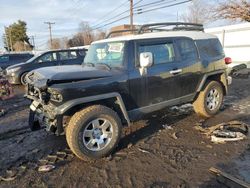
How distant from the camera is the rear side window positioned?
5.98 meters

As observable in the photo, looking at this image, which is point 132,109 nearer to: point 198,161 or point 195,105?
point 198,161

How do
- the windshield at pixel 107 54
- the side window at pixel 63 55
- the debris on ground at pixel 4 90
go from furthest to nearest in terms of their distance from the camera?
the side window at pixel 63 55 < the debris on ground at pixel 4 90 < the windshield at pixel 107 54

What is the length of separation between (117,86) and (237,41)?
12.9 m

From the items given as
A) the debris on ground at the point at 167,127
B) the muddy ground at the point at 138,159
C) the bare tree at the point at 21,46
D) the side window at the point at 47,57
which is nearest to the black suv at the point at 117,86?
the muddy ground at the point at 138,159

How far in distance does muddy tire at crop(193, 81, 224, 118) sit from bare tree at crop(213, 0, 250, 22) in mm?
18064

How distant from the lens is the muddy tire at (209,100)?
6176 millimetres

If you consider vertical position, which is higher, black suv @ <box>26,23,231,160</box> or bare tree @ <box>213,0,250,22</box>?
Answer: bare tree @ <box>213,0,250,22</box>

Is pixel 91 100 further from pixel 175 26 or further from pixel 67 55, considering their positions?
pixel 67 55

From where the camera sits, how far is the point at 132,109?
4.81 metres

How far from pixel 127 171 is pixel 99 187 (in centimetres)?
56

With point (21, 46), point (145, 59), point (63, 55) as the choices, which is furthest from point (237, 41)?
point (21, 46)

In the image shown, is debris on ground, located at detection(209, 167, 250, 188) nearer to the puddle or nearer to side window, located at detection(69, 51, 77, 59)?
the puddle

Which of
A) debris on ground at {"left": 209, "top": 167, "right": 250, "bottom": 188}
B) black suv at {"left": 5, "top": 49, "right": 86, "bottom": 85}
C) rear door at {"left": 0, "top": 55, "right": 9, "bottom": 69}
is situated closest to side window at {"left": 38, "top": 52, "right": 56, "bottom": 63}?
black suv at {"left": 5, "top": 49, "right": 86, "bottom": 85}

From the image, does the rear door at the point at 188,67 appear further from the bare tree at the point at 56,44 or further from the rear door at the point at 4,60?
the bare tree at the point at 56,44
